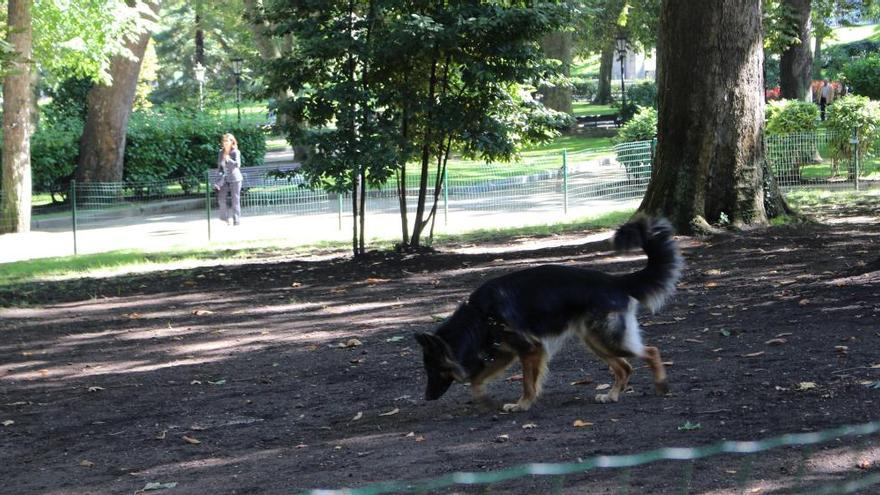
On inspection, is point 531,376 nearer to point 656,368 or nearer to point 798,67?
point 656,368

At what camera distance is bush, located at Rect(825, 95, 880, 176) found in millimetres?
24719

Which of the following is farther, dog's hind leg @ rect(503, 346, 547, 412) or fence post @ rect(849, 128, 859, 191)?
fence post @ rect(849, 128, 859, 191)

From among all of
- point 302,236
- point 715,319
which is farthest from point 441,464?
point 302,236

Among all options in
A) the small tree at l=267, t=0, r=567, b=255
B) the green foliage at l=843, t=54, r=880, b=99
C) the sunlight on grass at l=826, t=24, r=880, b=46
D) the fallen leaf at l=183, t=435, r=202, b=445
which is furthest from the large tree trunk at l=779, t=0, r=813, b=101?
the sunlight on grass at l=826, t=24, r=880, b=46

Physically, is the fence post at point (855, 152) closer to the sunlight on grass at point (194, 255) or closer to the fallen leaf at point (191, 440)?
the sunlight on grass at point (194, 255)

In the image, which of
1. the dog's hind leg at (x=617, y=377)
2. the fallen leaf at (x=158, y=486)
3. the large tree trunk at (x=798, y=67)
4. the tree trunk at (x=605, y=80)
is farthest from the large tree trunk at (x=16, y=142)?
the tree trunk at (x=605, y=80)

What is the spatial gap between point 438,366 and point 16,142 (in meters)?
19.6

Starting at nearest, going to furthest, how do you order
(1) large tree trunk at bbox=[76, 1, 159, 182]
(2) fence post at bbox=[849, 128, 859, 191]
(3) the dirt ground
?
(3) the dirt ground, (2) fence post at bbox=[849, 128, 859, 191], (1) large tree trunk at bbox=[76, 1, 159, 182]

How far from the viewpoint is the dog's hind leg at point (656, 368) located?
24.6ft

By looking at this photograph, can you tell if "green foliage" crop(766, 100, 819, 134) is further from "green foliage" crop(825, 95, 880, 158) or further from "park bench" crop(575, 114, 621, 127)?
"park bench" crop(575, 114, 621, 127)

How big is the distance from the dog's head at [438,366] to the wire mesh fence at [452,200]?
14476mm

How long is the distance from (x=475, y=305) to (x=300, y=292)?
23.7 feet

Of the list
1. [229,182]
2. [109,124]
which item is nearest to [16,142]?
[229,182]

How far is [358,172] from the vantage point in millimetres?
15523
